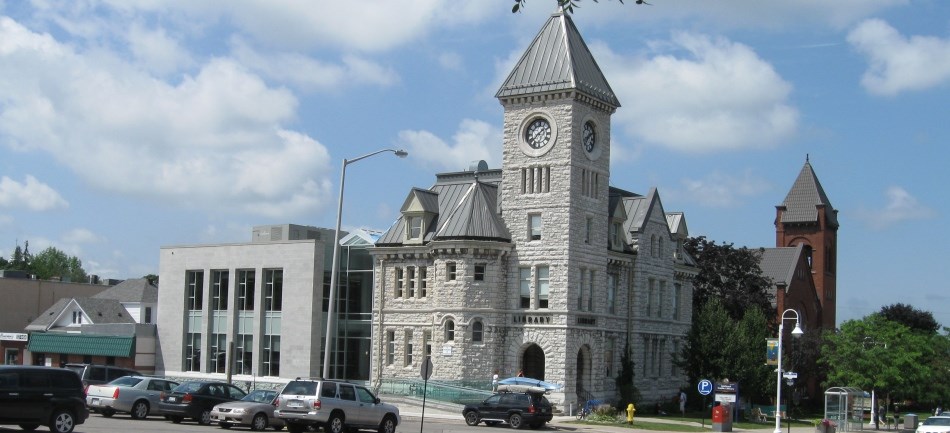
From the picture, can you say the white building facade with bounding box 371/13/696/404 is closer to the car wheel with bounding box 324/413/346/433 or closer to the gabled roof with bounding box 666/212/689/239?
the gabled roof with bounding box 666/212/689/239

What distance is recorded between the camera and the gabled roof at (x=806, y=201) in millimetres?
99438

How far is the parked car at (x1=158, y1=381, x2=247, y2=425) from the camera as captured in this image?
117 ft

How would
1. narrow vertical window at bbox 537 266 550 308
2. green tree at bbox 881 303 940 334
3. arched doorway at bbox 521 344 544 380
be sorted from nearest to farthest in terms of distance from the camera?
narrow vertical window at bbox 537 266 550 308, arched doorway at bbox 521 344 544 380, green tree at bbox 881 303 940 334

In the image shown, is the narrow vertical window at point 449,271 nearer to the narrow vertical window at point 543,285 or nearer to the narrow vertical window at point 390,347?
the narrow vertical window at point 543,285

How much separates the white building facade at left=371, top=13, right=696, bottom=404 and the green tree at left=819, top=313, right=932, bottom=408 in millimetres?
13310

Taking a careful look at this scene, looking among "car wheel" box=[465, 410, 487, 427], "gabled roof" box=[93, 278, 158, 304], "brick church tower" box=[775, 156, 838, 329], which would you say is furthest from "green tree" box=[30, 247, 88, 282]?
"car wheel" box=[465, 410, 487, 427]

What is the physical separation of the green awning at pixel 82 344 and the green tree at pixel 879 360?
131 feet

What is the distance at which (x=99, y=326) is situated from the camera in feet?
218

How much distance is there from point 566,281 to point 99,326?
30.6m

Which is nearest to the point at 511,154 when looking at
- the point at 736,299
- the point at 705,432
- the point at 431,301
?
the point at 431,301

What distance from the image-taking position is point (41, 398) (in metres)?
25.9

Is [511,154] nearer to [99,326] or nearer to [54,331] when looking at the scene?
[99,326]

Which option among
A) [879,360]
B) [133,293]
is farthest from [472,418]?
[133,293]

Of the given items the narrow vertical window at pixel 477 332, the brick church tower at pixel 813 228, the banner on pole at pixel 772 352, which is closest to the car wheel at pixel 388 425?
the banner on pole at pixel 772 352
